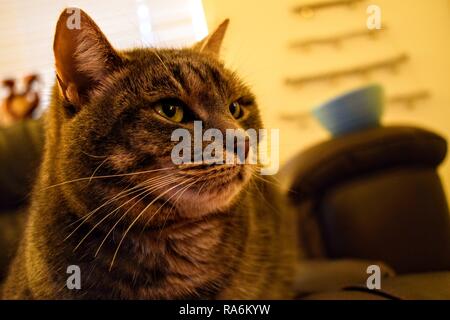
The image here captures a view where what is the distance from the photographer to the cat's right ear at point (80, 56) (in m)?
0.45

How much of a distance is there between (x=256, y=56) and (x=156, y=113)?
0.78 ft

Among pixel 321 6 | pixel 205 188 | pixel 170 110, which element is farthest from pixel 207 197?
pixel 321 6

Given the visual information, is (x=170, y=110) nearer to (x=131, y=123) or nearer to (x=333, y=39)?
(x=131, y=123)

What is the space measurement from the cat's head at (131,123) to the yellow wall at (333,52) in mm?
117

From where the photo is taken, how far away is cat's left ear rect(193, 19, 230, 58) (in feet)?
2.02

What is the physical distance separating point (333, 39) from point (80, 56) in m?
0.48

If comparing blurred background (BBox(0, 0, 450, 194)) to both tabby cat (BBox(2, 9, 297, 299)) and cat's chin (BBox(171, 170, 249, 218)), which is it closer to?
tabby cat (BBox(2, 9, 297, 299))

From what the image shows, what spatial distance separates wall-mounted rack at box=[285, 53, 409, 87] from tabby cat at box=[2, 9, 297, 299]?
0.80 ft

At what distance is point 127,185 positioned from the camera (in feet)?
1.61

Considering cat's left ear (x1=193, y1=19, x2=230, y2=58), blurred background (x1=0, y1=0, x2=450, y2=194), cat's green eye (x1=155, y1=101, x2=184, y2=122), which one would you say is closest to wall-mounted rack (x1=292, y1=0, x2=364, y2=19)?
blurred background (x1=0, y1=0, x2=450, y2=194)

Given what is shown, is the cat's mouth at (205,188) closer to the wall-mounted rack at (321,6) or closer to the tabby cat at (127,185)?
the tabby cat at (127,185)

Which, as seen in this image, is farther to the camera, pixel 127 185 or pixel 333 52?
pixel 333 52

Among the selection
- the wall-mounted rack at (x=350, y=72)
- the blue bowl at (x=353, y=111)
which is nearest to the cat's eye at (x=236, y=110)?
the wall-mounted rack at (x=350, y=72)

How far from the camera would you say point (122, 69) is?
0.54 m
